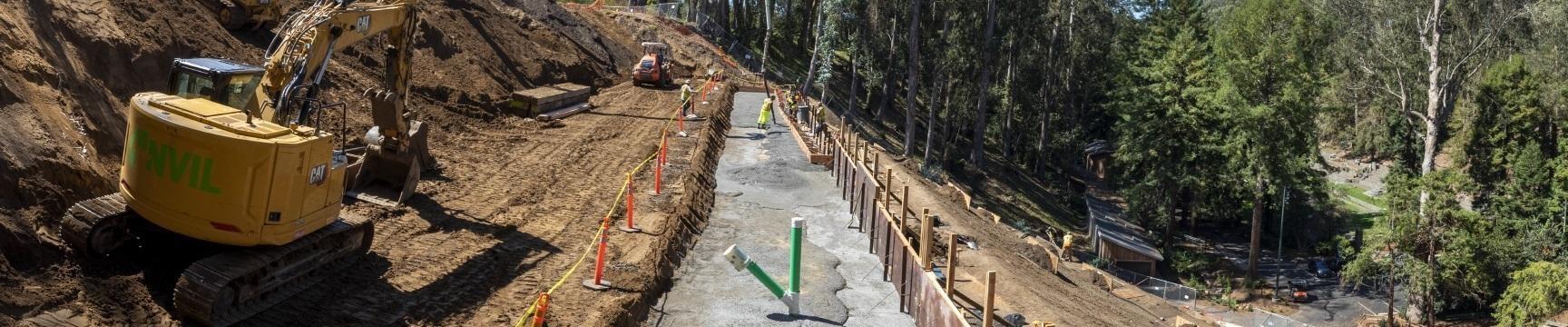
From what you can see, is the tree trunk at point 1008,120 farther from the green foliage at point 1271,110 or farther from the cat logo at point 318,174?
the cat logo at point 318,174

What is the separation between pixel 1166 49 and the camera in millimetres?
58750

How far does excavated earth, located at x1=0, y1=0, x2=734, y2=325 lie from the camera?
13.8 m

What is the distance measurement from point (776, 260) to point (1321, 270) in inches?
1538

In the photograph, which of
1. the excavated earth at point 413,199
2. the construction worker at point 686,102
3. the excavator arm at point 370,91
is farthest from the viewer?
the construction worker at point 686,102

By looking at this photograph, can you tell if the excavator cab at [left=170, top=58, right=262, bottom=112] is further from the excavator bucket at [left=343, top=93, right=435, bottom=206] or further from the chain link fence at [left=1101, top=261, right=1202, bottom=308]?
the chain link fence at [left=1101, top=261, right=1202, bottom=308]

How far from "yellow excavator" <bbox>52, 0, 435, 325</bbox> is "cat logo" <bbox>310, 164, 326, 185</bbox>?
0.02 metres

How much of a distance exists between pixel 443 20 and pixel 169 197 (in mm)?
24321

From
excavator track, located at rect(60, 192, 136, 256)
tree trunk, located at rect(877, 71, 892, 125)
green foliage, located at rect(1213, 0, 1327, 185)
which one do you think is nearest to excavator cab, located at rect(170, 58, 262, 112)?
excavator track, located at rect(60, 192, 136, 256)

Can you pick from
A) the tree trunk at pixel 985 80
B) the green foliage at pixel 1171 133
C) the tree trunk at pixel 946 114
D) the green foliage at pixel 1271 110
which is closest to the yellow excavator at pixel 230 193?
the tree trunk at pixel 985 80

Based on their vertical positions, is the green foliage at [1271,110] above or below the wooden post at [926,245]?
above

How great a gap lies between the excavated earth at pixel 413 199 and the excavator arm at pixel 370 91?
66 centimetres

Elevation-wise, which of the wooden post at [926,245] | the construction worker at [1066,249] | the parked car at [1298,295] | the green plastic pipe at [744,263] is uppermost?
the wooden post at [926,245]

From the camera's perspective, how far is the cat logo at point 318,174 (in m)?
14.3

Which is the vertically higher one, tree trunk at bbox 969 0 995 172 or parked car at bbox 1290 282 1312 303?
tree trunk at bbox 969 0 995 172
